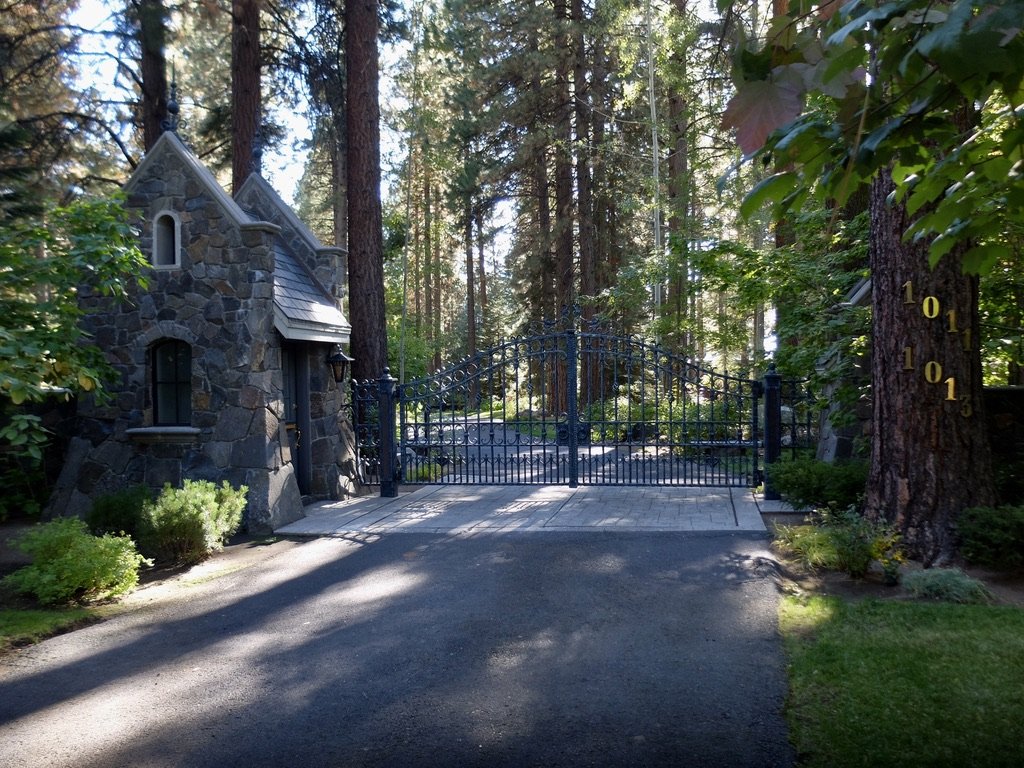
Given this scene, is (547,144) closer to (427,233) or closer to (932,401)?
(427,233)

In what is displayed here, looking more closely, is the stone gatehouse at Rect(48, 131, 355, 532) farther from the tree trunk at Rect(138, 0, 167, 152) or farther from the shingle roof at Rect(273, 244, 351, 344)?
the tree trunk at Rect(138, 0, 167, 152)

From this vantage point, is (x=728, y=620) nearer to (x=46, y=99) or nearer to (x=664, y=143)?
(x=46, y=99)

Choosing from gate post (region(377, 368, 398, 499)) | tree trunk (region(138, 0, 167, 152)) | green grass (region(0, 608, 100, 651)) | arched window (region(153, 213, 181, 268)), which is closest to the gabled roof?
arched window (region(153, 213, 181, 268))

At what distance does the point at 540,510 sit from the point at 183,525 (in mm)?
4092

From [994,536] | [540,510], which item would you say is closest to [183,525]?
[540,510]

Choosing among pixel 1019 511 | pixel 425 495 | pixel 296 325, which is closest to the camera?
pixel 1019 511

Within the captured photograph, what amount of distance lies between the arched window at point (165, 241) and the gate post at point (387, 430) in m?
3.03

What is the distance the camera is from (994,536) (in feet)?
20.5

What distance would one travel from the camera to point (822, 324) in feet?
29.7

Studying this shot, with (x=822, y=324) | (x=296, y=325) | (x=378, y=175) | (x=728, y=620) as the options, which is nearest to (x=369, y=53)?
(x=378, y=175)

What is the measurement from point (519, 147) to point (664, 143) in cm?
372

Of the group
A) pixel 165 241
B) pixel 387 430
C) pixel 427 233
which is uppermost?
pixel 427 233

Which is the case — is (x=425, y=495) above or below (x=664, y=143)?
below

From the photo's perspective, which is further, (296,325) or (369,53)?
(369,53)
